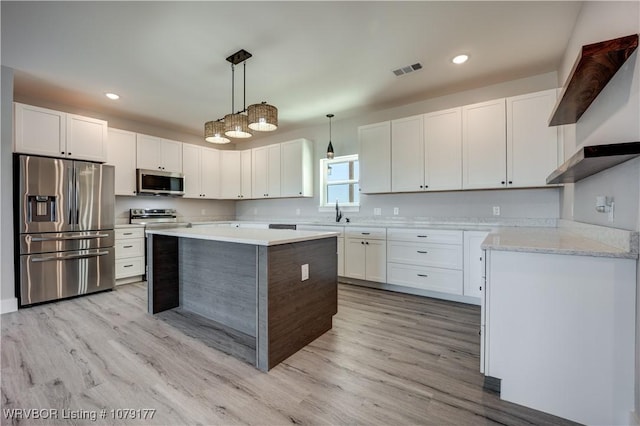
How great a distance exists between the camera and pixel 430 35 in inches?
98.5

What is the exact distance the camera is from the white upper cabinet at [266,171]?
210 inches

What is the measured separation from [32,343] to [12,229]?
1567mm

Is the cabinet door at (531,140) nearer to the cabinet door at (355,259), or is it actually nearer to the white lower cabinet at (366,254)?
the white lower cabinet at (366,254)

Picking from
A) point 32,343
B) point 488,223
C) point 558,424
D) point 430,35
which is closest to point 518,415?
point 558,424

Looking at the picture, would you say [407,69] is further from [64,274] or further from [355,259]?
[64,274]

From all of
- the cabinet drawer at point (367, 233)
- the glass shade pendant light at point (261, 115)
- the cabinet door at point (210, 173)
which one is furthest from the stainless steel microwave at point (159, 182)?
the cabinet drawer at point (367, 233)

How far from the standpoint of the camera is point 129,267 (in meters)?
4.23

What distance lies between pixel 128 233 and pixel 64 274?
0.92 metres

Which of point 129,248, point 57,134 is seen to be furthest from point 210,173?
point 57,134

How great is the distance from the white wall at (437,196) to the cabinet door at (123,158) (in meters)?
2.50

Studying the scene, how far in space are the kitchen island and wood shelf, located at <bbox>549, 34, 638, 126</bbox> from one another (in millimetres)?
1892

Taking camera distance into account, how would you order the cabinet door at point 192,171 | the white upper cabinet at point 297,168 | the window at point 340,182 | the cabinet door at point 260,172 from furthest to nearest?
1. the cabinet door at point 260,172
2. the cabinet door at point 192,171
3. the white upper cabinet at point 297,168
4. the window at point 340,182

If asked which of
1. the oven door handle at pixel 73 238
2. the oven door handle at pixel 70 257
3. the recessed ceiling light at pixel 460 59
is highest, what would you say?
the recessed ceiling light at pixel 460 59

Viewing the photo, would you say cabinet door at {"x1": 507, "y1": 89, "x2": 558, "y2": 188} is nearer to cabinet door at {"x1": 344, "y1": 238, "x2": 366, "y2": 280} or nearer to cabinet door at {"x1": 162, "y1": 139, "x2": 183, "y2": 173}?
→ cabinet door at {"x1": 344, "y1": 238, "x2": 366, "y2": 280}
